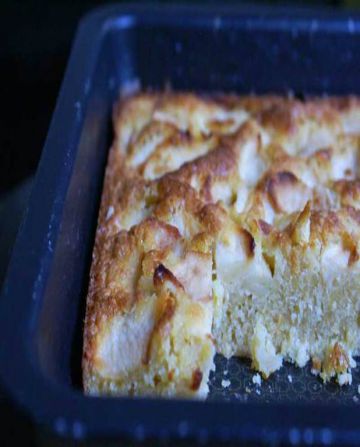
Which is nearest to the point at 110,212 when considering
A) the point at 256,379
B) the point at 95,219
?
the point at 95,219

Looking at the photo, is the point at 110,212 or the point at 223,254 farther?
the point at 110,212

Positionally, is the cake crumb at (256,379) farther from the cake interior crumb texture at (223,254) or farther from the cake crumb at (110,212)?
the cake crumb at (110,212)

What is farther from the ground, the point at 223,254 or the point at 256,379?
the point at 223,254

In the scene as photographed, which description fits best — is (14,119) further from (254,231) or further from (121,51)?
(254,231)

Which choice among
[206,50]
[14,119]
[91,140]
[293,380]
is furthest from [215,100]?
[14,119]

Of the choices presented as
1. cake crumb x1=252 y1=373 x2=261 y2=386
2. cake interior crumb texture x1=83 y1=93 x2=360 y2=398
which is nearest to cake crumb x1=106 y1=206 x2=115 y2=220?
cake interior crumb texture x1=83 y1=93 x2=360 y2=398

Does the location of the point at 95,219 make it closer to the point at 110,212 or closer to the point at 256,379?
the point at 110,212

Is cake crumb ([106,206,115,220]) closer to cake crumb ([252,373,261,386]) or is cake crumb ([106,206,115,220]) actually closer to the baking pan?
the baking pan

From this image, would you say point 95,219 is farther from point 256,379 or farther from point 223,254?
point 256,379
